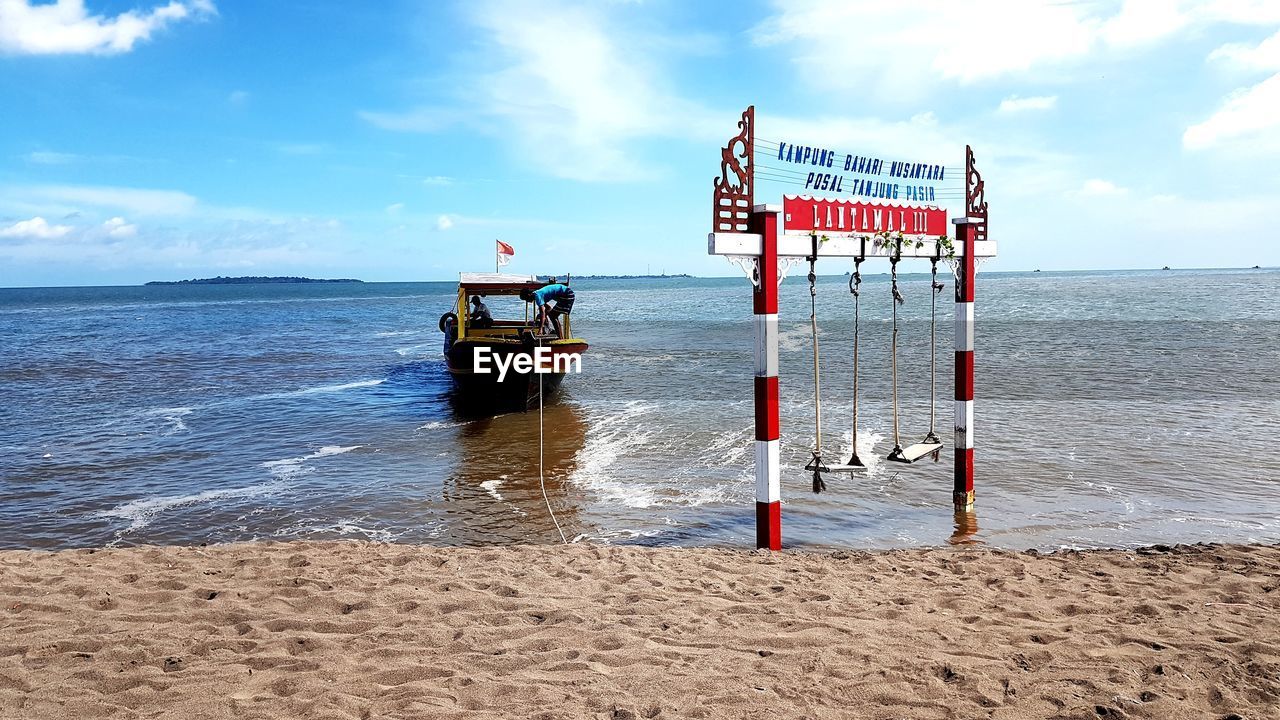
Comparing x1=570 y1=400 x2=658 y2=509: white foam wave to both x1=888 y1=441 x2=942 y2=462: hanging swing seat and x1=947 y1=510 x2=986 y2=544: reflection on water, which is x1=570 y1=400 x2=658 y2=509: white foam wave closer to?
x1=888 y1=441 x2=942 y2=462: hanging swing seat

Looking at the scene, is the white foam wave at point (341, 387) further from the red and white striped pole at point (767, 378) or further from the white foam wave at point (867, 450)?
the red and white striped pole at point (767, 378)

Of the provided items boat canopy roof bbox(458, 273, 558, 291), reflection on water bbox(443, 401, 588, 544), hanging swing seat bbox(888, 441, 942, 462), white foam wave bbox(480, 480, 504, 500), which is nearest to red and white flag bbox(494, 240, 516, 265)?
boat canopy roof bbox(458, 273, 558, 291)

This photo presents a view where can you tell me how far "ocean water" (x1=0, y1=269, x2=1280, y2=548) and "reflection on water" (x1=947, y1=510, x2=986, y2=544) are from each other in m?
0.04

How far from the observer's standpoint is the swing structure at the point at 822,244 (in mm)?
7832

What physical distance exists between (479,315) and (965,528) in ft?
57.1

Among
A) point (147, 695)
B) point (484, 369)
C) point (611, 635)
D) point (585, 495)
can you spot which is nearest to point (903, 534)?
point (585, 495)

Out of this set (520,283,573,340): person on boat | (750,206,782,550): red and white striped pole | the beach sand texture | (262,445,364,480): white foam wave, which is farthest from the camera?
(520,283,573,340): person on boat

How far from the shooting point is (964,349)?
410 inches

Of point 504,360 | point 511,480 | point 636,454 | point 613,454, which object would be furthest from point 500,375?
point 511,480

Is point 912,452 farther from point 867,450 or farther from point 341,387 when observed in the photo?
point 341,387

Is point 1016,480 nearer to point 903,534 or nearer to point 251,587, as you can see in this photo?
point 903,534

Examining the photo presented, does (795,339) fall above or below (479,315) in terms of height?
below

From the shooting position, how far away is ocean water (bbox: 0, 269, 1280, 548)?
10.3 meters

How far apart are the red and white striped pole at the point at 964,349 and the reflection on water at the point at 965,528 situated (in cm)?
15
